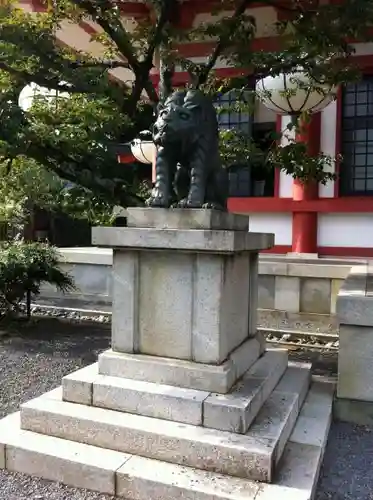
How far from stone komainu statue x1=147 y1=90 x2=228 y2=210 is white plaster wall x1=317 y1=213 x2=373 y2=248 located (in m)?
6.18

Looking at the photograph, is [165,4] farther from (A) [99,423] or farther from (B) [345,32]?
(A) [99,423]

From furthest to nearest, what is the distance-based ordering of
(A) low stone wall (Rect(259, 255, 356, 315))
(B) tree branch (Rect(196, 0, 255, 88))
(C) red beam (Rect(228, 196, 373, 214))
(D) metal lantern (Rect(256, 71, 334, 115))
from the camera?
(C) red beam (Rect(228, 196, 373, 214)), (A) low stone wall (Rect(259, 255, 356, 315)), (D) metal lantern (Rect(256, 71, 334, 115)), (B) tree branch (Rect(196, 0, 255, 88))

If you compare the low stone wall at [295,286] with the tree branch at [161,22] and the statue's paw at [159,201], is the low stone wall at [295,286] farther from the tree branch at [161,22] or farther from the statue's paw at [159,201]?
the statue's paw at [159,201]

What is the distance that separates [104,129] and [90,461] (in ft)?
11.1

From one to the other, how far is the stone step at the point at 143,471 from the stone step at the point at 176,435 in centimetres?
5

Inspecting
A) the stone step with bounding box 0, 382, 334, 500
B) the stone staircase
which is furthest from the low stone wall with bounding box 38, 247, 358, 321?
the stone step with bounding box 0, 382, 334, 500

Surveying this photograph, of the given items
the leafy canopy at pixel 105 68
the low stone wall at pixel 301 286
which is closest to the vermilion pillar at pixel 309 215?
the low stone wall at pixel 301 286

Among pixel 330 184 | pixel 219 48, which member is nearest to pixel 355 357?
pixel 219 48

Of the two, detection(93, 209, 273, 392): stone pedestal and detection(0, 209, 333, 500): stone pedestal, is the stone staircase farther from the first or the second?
detection(93, 209, 273, 392): stone pedestal

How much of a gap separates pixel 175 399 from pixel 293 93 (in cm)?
378

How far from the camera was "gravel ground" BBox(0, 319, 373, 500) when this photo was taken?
2.76m

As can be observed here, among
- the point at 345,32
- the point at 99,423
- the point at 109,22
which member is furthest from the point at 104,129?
the point at 99,423

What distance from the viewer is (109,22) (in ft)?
17.2

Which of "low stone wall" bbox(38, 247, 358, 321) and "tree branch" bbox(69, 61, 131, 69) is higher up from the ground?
"tree branch" bbox(69, 61, 131, 69)
